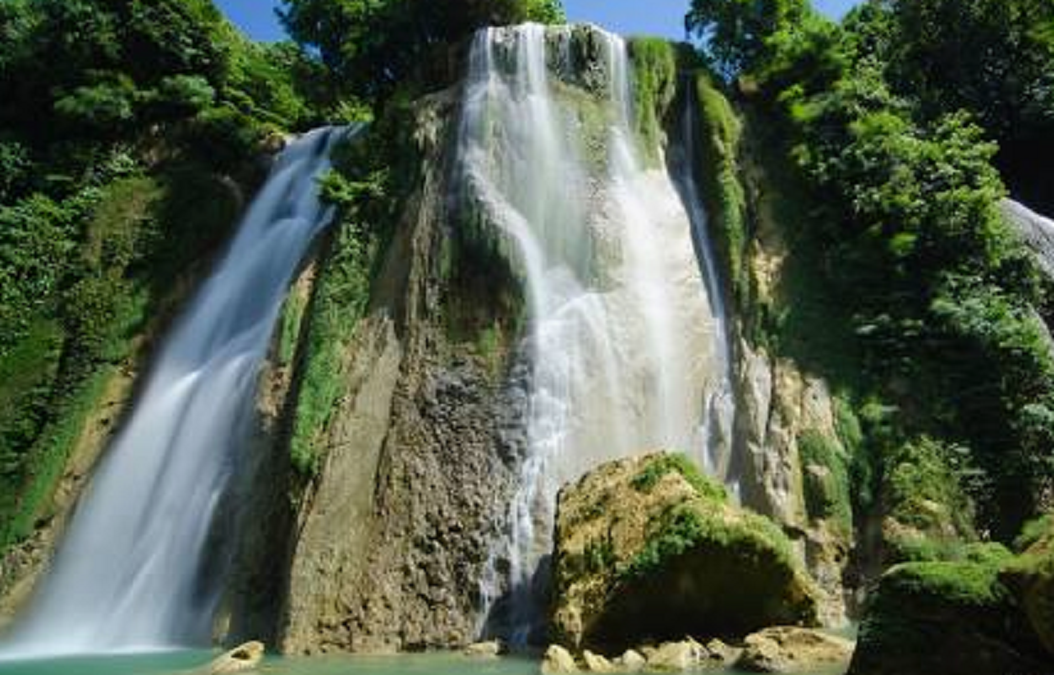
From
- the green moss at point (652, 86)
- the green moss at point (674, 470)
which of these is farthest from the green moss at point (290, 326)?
the green moss at point (674, 470)

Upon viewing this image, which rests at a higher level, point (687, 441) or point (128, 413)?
point (128, 413)

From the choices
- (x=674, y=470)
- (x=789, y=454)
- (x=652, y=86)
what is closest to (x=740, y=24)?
(x=652, y=86)

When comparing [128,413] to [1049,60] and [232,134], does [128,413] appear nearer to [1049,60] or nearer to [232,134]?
[232,134]

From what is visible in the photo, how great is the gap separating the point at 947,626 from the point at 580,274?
11.1 meters

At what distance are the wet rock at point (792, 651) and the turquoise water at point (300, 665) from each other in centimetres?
37

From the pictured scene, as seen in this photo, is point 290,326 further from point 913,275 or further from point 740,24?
point 740,24

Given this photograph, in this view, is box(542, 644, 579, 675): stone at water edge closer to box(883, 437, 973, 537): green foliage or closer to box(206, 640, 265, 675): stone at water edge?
box(206, 640, 265, 675): stone at water edge

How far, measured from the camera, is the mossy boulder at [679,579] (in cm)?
1316

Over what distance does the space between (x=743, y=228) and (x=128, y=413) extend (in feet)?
41.6

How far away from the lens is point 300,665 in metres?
14.1

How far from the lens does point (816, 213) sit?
21.2 meters

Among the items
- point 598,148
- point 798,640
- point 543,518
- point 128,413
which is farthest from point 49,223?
point 798,640

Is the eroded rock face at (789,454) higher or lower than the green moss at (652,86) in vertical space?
lower

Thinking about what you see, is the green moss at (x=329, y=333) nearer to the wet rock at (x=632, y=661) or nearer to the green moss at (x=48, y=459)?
the green moss at (x=48, y=459)
